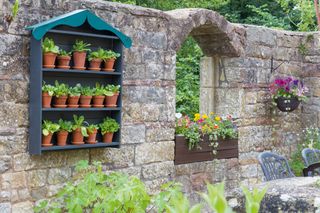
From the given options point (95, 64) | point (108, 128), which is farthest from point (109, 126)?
point (95, 64)

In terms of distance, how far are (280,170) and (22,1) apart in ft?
7.75

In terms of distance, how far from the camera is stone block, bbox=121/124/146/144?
484cm

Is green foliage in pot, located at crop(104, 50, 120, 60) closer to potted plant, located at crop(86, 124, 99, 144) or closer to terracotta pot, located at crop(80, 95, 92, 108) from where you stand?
terracotta pot, located at crop(80, 95, 92, 108)

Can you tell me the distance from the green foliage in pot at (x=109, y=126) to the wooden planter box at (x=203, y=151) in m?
1.07

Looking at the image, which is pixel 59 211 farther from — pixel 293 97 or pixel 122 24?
pixel 293 97

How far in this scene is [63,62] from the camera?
163 inches

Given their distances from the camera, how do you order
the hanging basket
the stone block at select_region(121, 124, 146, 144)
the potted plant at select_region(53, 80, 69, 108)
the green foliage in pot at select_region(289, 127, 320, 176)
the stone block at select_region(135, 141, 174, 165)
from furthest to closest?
the green foliage in pot at select_region(289, 127, 320, 176)
the hanging basket
the stone block at select_region(135, 141, 174, 165)
the stone block at select_region(121, 124, 146, 144)
the potted plant at select_region(53, 80, 69, 108)

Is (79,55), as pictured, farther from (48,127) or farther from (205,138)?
(205,138)

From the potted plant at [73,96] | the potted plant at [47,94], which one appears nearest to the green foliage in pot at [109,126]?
the potted plant at [73,96]

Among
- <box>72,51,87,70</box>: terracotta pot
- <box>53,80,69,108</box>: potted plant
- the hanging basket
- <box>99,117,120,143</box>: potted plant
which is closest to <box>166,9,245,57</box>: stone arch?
the hanging basket

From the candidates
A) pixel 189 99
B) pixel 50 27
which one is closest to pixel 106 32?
pixel 50 27

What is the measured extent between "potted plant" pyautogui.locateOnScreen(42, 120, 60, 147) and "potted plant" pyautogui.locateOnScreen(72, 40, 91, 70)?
1.59 ft

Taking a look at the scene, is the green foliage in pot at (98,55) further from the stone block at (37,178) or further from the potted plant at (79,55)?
the stone block at (37,178)

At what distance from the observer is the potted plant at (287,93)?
650 centimetres
